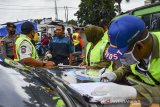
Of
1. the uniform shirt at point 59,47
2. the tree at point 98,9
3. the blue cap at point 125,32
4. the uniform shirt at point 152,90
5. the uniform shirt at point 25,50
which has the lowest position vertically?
the tree at point 98,9

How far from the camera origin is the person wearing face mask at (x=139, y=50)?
251 cm

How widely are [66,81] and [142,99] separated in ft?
2.22

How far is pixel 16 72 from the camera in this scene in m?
2.88

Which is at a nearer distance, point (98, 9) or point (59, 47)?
point (59, 47)

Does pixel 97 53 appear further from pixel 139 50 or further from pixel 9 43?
pixel 9 43

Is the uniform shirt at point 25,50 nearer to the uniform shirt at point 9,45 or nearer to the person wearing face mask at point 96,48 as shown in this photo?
the person wearing face mask at point 96,48

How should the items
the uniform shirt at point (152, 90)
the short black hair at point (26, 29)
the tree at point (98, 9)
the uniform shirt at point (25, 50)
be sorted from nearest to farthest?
1. the uniform shirt at point (152, 90)
2. the uniform shirt at point (25, 50)
3. the short black hair at point (26, 29)
4. the tree at point (98, 9)

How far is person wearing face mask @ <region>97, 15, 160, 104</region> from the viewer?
2514 millimetres

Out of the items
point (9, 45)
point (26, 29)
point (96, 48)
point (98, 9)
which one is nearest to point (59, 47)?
point (9, 45)

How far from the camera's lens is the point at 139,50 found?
2.68 meters

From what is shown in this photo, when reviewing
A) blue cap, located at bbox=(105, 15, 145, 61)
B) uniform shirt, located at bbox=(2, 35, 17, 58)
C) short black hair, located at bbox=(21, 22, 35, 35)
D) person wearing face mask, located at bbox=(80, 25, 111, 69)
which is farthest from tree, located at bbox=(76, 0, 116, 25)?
blue cap, located at bbox=(105, 15, 145, 61)

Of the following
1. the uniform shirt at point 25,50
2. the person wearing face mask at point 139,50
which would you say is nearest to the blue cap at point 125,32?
the person wearing face mask at point 139,50

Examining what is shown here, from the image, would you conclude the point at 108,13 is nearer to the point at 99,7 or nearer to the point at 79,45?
the point at 99,7

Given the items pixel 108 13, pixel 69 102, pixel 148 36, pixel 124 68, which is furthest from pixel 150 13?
pixel 108 13
